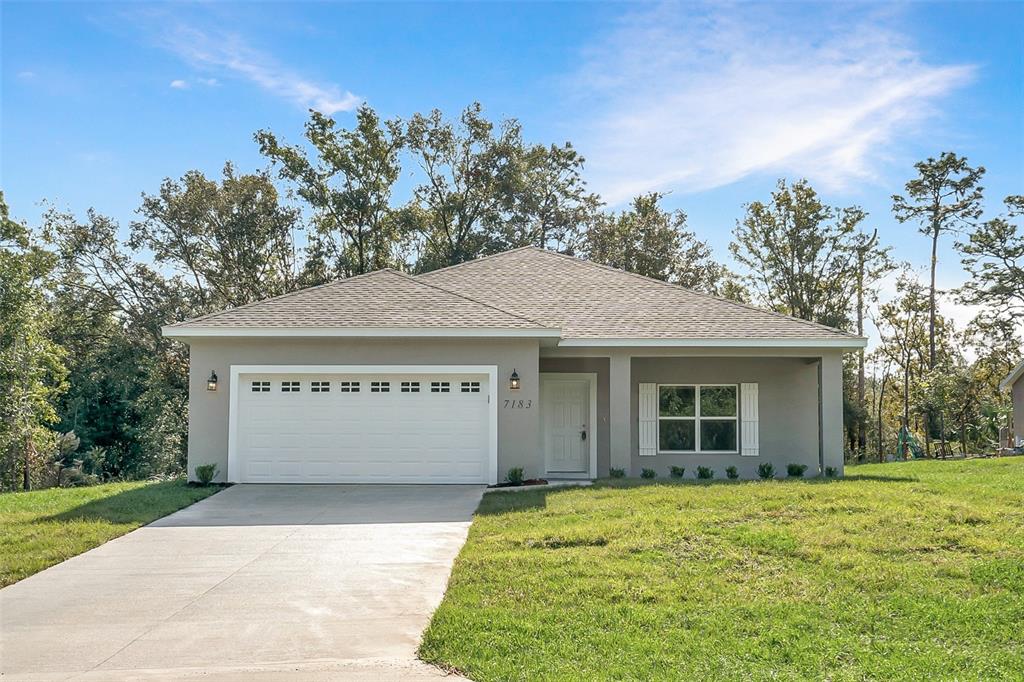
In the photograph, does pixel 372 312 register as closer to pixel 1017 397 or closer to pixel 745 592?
pixel 745 592

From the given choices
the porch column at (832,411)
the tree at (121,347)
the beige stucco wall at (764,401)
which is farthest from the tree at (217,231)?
the porch column at (832,411)

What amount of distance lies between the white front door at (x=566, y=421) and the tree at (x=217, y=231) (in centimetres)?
1551

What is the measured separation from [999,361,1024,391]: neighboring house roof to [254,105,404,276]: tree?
22.5 metres

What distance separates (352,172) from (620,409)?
17405 millimetres

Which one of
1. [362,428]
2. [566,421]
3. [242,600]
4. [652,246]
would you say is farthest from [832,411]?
[652,246]

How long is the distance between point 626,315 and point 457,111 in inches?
653

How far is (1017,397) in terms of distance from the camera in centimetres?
3038

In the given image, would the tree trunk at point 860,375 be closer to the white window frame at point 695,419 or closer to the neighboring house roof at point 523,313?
the white window frame at point 695,419

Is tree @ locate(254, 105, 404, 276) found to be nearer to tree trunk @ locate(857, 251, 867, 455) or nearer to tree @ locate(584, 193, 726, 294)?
tree @ locate(584, 193, 726, 294)

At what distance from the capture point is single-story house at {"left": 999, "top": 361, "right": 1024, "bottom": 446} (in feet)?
97.8

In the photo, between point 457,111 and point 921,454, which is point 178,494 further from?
point 921,454

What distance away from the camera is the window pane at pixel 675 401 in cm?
1766

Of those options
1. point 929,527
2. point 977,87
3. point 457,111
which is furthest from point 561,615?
point 457,111

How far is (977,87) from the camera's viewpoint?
588 inches
